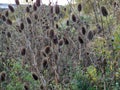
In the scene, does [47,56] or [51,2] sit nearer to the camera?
[47,56]

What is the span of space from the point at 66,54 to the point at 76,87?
0.70m

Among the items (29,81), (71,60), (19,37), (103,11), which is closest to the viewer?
(103,11)

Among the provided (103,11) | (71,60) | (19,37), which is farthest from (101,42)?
(19,37)

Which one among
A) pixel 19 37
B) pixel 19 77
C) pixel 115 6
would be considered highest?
pixel 115 6

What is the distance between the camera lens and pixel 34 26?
4.07m

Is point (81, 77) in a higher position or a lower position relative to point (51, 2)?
lower

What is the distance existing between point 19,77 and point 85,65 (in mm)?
759

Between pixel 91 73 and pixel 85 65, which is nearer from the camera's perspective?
pixel 91 73

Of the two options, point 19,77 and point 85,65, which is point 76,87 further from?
point 19,77

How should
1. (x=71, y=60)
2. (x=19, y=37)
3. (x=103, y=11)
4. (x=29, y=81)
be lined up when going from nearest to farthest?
(x=103, y=11), (x=29, y=81), (x=71, y=60), (x=19, y=37)

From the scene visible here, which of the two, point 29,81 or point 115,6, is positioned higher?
point 115,6

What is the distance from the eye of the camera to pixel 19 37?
457cm

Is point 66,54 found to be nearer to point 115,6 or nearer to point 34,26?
point 34,26

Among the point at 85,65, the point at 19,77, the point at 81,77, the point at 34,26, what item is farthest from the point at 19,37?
the point at 81,77
